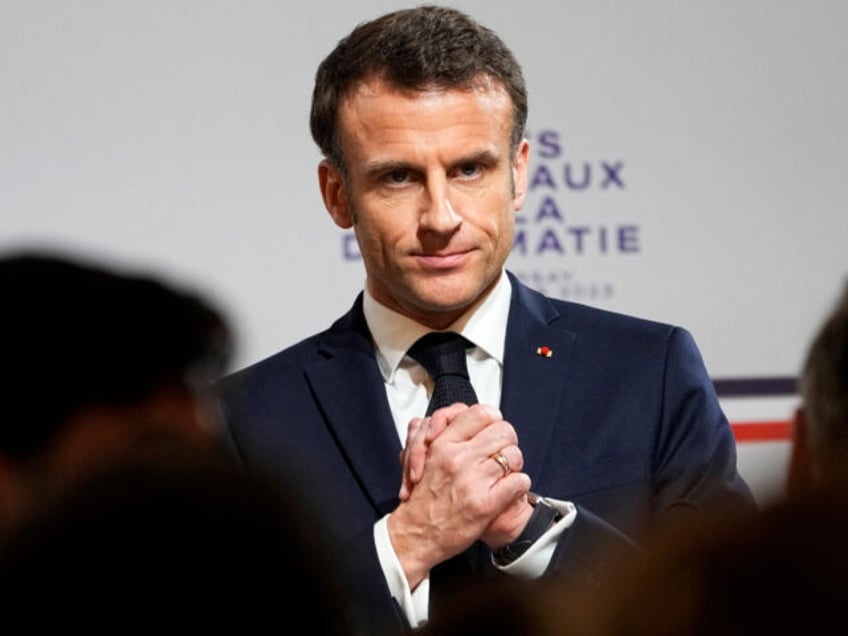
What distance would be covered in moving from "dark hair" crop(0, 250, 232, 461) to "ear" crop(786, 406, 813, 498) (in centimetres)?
36

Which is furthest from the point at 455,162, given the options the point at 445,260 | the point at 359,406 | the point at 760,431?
the point at 760,431

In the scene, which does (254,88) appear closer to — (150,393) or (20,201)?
(20,201)

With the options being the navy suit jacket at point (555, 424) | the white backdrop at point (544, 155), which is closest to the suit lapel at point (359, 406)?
the navy suit jacket at point (555, 424)

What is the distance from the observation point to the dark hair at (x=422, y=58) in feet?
7.95

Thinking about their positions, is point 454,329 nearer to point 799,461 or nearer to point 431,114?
point 431,114

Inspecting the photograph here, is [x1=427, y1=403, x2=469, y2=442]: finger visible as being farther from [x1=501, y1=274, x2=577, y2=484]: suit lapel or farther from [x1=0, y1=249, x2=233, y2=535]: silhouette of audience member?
[x1=0, y1=249, x2=233, y2=535]: silhouette of audience member

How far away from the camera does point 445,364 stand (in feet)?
7.86

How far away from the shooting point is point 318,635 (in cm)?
67

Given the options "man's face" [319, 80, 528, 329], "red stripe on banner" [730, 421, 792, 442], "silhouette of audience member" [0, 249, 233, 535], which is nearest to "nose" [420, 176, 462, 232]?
"man's face" [319, 80, 528, 329]

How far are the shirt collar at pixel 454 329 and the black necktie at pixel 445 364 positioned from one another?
0.07 ft

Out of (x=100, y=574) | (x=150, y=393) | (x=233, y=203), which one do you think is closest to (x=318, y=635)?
(x=100, y=574)

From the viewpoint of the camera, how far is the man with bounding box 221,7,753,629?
7.40 ft

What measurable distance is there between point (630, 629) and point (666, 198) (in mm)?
3302

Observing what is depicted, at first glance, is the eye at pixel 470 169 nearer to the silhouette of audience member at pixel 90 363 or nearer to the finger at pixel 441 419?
the finger at pixel 441 419
